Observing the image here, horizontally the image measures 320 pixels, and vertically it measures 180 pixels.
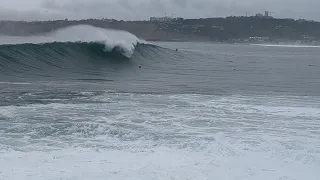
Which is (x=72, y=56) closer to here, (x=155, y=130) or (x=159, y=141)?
(x=155, y=130)

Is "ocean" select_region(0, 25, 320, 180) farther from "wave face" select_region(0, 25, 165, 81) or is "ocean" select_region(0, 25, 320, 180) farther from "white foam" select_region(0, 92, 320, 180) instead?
"wave face" select_region(0, 25, 165, 81)

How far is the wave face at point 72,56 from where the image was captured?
24438 millimetres

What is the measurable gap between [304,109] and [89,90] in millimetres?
7662

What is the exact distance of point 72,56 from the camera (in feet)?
101

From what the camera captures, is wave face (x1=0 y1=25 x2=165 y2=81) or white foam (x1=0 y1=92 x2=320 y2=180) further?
wave face (x1=0 y1=25 x2=165 y2=81)

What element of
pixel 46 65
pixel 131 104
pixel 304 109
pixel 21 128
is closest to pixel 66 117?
pixel 21 128

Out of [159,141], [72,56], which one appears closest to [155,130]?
[159,141]

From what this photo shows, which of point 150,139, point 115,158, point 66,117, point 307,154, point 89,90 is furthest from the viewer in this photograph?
point 89,90

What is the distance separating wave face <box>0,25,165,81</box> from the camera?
80.2ft

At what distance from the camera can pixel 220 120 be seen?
11914mm

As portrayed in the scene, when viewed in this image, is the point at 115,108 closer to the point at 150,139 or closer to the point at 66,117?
the point at 66,117

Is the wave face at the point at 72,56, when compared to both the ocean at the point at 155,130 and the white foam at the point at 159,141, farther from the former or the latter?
the white foam at the point at 159,141

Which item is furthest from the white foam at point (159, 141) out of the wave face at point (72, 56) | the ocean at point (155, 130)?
the wave face at point (72, 56)

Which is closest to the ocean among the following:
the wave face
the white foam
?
the white foam
